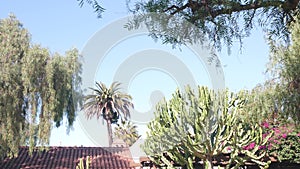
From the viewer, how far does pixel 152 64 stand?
2.99 meters

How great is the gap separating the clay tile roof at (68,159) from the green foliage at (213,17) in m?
12.8

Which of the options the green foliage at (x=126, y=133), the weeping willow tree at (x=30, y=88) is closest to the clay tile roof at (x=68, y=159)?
the weeping willow tree at (x=30, y=88)

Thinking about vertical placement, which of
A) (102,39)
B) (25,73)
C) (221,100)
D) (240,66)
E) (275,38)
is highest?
(25,73)

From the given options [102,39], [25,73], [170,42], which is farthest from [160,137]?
A: [170,42]

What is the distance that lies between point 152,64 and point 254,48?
107 centimetres

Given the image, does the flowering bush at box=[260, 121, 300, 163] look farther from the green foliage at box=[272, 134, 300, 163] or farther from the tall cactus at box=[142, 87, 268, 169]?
the tall cactus at box=[142, 87, 268, 169]

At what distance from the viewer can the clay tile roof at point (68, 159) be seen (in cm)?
1542

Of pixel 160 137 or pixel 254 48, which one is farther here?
pixel 160 137

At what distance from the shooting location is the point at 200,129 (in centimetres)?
910

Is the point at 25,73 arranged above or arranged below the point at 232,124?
above

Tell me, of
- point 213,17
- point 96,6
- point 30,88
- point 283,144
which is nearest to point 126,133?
point 30,88

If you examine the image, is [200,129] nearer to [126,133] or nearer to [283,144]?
[283,144]

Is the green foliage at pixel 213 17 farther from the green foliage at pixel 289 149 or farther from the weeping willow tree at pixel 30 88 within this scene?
the weeping willow tree at pixel 30 88

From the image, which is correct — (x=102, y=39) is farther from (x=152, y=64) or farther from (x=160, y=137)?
(x=160, y=137)
